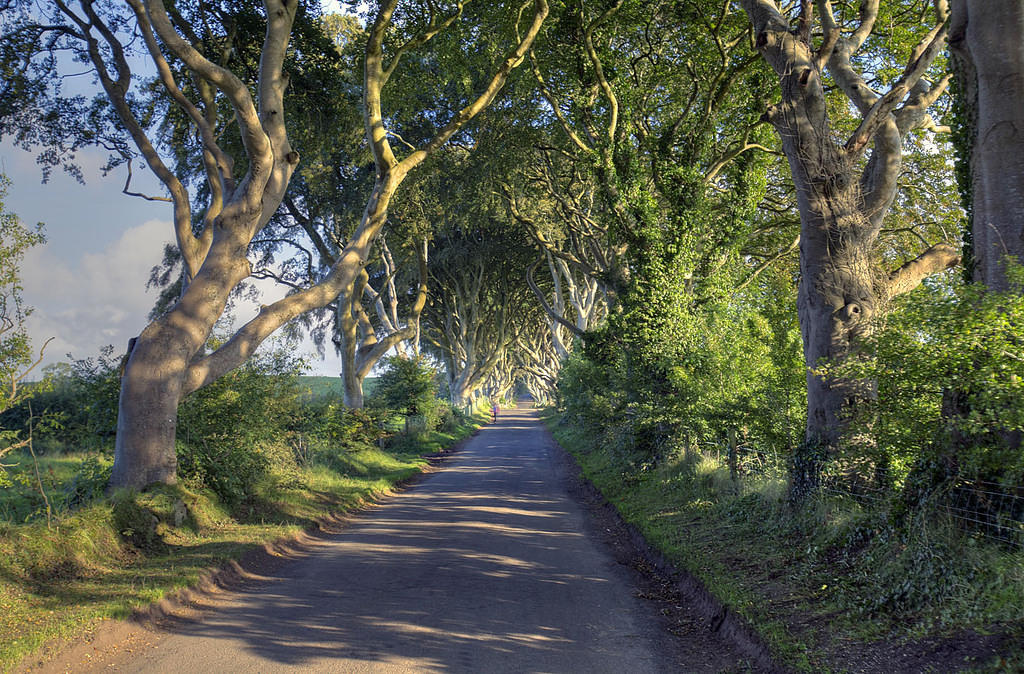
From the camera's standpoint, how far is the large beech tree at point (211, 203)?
9602 millimetres

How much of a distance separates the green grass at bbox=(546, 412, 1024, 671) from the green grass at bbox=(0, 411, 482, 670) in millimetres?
5575

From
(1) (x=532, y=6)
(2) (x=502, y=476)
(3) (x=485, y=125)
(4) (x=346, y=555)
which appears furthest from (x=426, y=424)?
(4) (x=346, y=555)

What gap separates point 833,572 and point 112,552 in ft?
25.5

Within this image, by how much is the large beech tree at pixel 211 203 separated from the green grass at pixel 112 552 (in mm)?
828

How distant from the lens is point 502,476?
18922mm

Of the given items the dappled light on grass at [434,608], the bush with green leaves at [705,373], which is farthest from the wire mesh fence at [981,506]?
the bush with green leaves at [705,373]

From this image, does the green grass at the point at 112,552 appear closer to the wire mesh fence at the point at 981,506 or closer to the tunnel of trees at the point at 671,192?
the tunnel of trees at the point at 671,192

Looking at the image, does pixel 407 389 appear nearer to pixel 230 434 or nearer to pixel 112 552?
pixel 230 434

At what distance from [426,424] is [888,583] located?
25.1 metres

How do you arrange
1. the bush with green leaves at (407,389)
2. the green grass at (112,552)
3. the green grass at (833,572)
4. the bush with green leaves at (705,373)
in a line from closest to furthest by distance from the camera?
the green grass at (833,572)
the green grass at (112,552)
the bush with green leaves at (705,373)
the bush with green leaves at (407,389)

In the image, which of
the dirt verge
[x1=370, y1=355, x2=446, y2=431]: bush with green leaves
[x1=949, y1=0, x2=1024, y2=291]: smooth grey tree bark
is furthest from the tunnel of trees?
[x1=370, y1=355, x2=446, y2=431]: bush with green leaves

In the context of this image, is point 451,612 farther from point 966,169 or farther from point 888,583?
point 966,169

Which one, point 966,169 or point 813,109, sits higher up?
point 813,109

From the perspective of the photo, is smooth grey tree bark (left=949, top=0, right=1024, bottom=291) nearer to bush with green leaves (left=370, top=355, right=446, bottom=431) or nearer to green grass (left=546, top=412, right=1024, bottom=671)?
green grass (left=546, top=412, right=1024, bottom=671)
